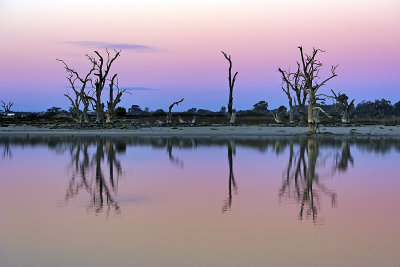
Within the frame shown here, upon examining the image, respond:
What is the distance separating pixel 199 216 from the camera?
938cm

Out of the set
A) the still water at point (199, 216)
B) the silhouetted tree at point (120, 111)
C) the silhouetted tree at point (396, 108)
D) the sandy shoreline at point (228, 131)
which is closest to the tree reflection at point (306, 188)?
the still water at point (199, 216)

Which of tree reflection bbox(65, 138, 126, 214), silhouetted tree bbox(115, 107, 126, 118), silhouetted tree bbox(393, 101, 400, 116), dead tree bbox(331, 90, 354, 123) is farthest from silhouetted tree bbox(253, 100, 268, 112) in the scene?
tree reflection bbox(65, 138, 126, 214)

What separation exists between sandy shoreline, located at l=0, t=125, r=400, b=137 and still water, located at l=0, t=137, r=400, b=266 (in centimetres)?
2645

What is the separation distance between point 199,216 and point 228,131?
124 feet

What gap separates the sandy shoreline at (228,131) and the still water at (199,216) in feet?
86.8

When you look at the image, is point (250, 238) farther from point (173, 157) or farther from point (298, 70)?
point (298, 70)

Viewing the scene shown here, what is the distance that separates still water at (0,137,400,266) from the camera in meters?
6.84

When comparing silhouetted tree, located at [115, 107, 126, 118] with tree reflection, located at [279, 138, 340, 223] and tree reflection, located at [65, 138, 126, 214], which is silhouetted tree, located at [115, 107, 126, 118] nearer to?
tree reflection, located at [65, 138, 126, 214]

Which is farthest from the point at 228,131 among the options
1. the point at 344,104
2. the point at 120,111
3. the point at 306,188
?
the point at 120,111

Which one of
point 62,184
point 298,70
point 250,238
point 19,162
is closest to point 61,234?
point 250,238

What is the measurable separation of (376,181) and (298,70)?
41.0 m

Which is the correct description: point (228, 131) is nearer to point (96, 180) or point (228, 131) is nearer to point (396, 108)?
point (96, 180)

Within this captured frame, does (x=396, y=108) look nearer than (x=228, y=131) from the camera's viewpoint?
No

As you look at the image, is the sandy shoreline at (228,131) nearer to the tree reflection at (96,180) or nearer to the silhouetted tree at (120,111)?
the tree reflection at (96,180)
